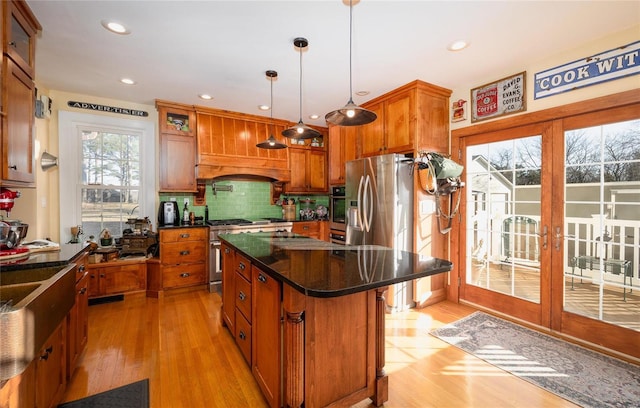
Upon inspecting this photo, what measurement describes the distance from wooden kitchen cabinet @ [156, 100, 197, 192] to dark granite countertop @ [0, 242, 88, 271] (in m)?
1.98

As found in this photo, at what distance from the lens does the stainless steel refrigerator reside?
3.18m

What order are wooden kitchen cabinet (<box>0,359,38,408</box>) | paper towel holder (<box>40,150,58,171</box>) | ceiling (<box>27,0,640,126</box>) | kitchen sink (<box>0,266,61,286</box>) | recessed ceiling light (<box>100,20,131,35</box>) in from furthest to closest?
paper towel holder (<box>40,150,58,171</box>), recessed ceiling light (<box>100,20,131,35</box>), ceiling (<box>27,0,640,126</box>), kitchen sink (<box>0,266,61,286</box>), wooden kitchen cabinet (<box>0,359,38,408</box>)

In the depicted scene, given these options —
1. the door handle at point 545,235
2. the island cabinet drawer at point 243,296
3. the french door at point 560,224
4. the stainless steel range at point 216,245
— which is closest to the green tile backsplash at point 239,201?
the stainless steel range at point 216,245

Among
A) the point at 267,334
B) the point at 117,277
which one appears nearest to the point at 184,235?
the point at 117,277

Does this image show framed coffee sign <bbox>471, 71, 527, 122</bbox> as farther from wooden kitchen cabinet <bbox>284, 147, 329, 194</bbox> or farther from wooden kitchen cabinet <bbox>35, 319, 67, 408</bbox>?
wooden kitchen cabinet <bbox>35, 319, 67, 408</bbox>

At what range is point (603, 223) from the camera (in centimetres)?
245

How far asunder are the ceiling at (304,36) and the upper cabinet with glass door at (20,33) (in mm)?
74

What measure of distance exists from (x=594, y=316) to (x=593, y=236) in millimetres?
695

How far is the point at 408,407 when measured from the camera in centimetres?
177

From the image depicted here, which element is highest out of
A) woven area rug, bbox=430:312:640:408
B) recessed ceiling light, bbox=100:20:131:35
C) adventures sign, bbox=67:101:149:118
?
recessed ceiling light, bbox=100:20:131:35

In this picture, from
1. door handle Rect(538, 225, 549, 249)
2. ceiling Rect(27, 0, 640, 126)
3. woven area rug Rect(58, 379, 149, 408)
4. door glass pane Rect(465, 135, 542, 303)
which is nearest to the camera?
woven area rug Rect(58, 379, 149, 408)

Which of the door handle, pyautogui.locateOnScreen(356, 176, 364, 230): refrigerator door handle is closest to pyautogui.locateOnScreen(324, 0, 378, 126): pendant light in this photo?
pyautogui.locateOnScreen(356, 176, 364, 230): refrigerator door handle

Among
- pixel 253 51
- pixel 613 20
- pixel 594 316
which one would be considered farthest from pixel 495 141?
pixel 253 51

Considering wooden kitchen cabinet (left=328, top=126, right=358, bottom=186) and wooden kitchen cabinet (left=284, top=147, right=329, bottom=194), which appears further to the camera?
wooden kitchen cabinet (left=284, top=147, right=329, bottom=194)
